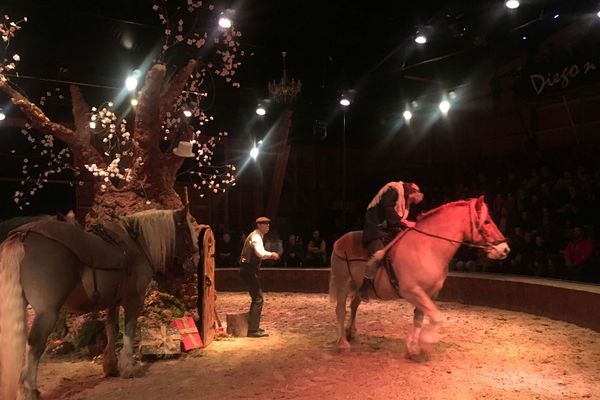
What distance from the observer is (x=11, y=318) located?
13.6ft

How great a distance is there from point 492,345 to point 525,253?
4.96 meters

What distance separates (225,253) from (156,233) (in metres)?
8.87

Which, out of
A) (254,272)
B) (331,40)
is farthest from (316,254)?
(254,272)

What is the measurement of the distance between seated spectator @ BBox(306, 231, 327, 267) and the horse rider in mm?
8322

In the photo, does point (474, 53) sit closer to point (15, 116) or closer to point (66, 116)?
point (66, 116)

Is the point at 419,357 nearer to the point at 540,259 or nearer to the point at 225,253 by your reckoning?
the point at 540,259

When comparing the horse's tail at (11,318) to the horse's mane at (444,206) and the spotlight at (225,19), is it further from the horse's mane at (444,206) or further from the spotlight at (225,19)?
the spotlight at (225,19)

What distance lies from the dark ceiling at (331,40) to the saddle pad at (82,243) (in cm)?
Answer: 781

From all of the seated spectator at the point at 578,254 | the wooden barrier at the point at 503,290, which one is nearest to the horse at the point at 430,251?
the wooden barrier at the point at 503,290

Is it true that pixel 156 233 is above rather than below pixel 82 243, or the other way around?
above

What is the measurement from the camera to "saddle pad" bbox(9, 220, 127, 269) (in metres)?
4.57

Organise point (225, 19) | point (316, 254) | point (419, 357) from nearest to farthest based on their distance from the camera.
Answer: point (419, 357)
point (225, 19)
point (316, 254)

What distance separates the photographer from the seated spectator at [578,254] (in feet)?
31.1

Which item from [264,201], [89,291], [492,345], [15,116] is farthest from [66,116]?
[492,345]
